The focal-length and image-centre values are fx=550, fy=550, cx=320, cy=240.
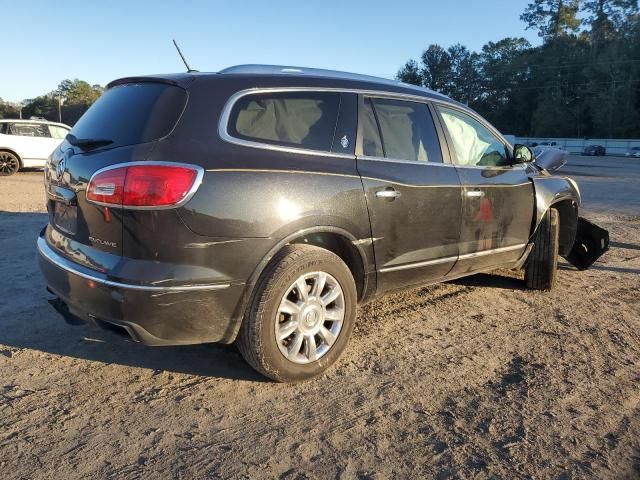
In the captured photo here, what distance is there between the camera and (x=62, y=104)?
79312 mm

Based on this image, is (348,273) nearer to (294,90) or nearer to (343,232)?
(343,232)

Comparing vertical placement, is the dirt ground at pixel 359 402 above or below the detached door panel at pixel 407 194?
below

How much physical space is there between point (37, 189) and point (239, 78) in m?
11.5

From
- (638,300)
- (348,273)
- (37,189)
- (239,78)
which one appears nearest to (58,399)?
(348,273)

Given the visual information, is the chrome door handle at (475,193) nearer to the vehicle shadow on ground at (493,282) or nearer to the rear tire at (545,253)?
the rear tire at (545,253)

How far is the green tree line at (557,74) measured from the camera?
7206 centimetres

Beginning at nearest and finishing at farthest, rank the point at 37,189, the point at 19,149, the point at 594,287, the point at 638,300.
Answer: the point at 638,300
the point at 594,287
the point at 37,189
the point at 19,149

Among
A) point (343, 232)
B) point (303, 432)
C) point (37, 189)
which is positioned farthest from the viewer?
point (37, 189)

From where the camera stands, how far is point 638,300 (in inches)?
200

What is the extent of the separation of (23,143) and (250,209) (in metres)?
15.4

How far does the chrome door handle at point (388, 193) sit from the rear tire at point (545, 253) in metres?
2.10

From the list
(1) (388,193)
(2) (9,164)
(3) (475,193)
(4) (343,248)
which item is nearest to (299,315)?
(4) (343,248)

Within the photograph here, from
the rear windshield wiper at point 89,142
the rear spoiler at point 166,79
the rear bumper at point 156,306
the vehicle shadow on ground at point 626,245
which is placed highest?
the rear spoiler at point 166,79

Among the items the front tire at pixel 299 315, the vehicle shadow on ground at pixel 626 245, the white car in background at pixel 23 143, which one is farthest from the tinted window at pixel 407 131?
the white car in background at pixel 23 143
